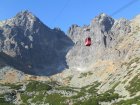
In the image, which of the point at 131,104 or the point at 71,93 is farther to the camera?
the point at 71,93

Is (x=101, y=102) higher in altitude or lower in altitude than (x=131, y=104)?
higher

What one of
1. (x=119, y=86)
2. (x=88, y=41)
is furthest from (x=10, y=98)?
(x=88, y=41)

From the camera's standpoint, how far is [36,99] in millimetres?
166125

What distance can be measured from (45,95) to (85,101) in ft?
117

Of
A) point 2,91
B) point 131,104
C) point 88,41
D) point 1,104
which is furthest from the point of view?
point 2,91

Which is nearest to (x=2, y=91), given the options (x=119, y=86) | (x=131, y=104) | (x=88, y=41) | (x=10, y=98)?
(x=10, y=98)

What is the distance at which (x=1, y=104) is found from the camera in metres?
160

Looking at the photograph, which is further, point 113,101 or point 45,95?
point 45,95

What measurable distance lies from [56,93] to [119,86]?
38.7m

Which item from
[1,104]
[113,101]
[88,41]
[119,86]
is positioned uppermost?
[119,86]

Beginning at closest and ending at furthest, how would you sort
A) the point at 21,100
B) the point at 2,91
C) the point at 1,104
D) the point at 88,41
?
the point at 88,41, the point at 1,104, the point at 21,100, the point at 2,91

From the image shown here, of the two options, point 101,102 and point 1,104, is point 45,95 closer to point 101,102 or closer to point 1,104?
point 1,104

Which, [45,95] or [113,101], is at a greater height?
[45,95]

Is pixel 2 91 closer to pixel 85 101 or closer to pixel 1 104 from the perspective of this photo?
pixel 1 104
